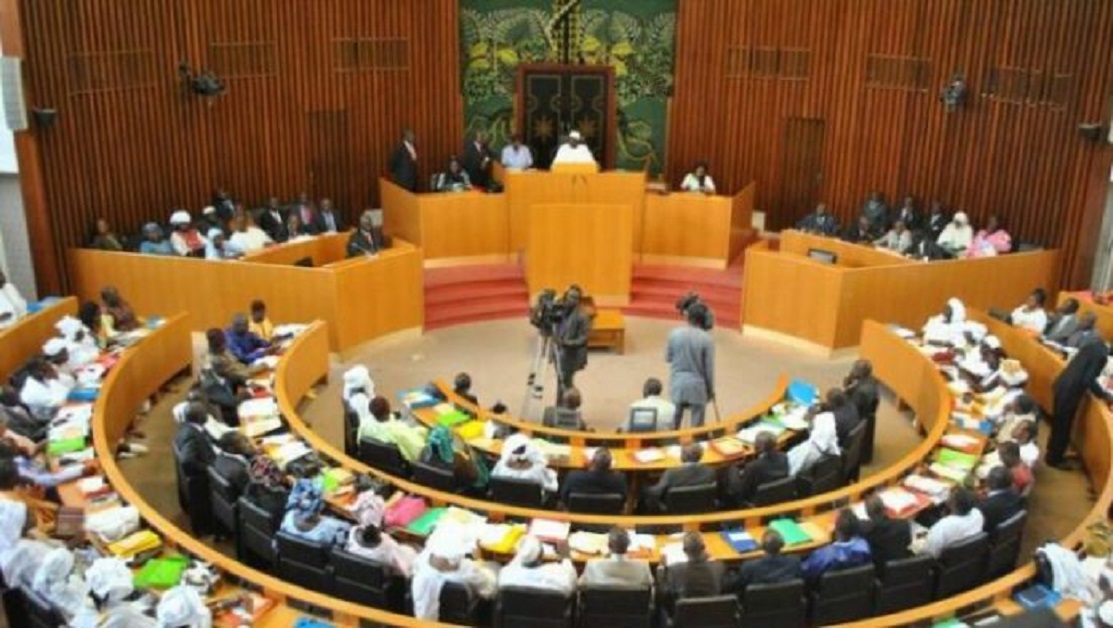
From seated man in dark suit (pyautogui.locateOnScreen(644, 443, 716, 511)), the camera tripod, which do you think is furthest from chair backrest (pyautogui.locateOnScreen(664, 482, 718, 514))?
the camera tripod

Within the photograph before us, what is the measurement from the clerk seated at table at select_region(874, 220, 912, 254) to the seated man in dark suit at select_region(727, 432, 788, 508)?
6.58 meters

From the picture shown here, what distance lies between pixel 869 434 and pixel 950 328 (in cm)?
190

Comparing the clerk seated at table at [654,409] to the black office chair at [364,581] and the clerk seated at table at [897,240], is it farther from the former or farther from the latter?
the clerk seated at table at [897,240]

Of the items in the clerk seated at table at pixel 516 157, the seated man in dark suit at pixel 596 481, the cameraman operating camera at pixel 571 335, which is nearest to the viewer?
the seated man in dark suit at pixel 596 481

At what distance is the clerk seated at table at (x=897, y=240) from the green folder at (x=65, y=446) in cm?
1009

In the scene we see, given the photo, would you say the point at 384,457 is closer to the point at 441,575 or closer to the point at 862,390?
the point at 441,575

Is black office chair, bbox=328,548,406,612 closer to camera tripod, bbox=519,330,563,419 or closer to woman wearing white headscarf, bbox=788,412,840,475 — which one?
woman wearing white headscarf, bbox=788,412,840,475

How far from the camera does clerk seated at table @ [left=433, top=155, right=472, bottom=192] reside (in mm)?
15188

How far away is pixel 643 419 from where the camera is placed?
8992 millimetres

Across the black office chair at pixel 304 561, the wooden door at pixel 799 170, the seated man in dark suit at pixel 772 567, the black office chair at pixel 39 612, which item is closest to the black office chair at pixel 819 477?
the seated man in dark suit at pixel 772 567

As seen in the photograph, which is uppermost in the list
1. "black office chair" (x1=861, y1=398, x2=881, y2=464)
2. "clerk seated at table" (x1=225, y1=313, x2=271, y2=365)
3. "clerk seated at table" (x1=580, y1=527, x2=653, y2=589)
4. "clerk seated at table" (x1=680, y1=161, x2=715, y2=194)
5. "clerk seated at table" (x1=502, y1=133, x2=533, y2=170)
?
"clerk seated at table" (x1=502, y1=133, x2=533, y2=170)

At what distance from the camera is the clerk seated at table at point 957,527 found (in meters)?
7.05

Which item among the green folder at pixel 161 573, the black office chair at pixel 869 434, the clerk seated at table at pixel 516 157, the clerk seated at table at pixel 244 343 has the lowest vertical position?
the black office chair at pixel 869 434

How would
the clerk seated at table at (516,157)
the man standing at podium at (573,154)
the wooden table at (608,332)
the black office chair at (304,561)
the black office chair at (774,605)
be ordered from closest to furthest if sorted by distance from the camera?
the black office chair at (774,605) → the black office chair at (304,561) → the wooden table at (608,332) → the man standing at podium at (573,154) → the clerk seated at table at (516,157)
